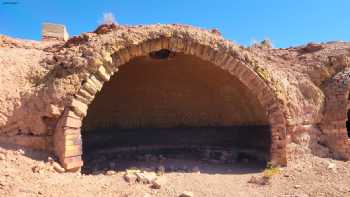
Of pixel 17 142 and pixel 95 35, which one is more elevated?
pixel 95 35

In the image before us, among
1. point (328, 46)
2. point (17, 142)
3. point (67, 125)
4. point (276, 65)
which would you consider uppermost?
point (328, 46)

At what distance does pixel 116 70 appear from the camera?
4926 millimetres

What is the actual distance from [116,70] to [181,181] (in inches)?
85.2

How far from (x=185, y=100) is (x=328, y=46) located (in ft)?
13.5

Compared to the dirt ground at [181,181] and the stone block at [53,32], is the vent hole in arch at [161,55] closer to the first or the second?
→ the dirt ground at [181,181]

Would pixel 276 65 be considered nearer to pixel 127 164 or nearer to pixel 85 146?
pixel 127 164

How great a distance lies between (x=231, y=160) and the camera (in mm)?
7203

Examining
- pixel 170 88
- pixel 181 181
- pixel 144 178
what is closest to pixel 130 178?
pixel 144 178

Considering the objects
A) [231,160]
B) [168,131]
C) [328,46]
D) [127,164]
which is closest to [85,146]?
[127,164]

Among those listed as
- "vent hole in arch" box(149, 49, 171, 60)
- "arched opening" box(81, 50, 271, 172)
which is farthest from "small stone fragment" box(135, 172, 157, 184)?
"vent hole in arch" box(149, 49, 171, 60)

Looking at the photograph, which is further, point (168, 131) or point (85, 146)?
→ point (168, 131)

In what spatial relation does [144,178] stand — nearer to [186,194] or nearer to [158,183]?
[158,183]

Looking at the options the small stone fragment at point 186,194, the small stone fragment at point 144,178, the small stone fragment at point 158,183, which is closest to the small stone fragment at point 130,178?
the small stone fragment at point 144,178

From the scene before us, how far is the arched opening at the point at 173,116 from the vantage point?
708 centimetres
